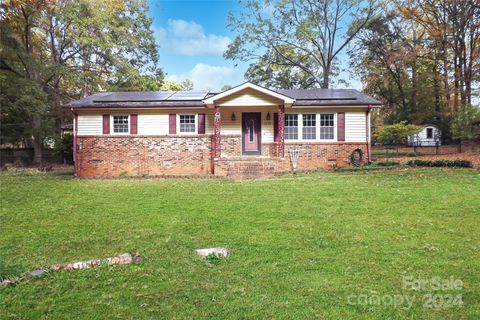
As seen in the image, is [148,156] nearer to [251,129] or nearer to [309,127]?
[251,129]

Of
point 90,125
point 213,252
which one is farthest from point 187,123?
point 213,252

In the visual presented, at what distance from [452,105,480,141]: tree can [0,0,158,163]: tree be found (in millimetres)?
23259

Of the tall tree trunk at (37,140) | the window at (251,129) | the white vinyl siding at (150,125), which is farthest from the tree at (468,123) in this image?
the tall tree trunk at (37,140)

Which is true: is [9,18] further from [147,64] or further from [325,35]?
[325,35]

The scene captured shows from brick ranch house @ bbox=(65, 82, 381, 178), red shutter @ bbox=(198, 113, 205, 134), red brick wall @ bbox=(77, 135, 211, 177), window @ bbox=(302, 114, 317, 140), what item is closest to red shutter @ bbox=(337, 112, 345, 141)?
brick ranch house @ bbox=(65, 82, 381, 178)

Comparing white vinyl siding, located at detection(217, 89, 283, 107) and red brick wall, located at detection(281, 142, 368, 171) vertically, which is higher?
white vinyl siding, located at detection(217, 89, 283, 107)

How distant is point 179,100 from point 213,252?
12.6 meters

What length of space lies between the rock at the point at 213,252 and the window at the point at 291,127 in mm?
11635

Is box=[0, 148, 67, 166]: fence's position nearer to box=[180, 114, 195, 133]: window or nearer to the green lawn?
box=[180, 114, 195, 133]: window

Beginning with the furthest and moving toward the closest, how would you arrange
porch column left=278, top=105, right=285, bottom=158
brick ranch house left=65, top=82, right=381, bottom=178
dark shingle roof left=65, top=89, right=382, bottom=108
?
dark shingle roof left=65, top=89, right=382, bottom=108, brick ranch house left=65, top=82, right=381, bottom=178, porch column left=278, top=105, right=285, bottom=158

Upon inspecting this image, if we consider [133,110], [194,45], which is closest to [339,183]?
[133,110]

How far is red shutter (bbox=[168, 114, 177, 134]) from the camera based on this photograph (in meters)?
15.4

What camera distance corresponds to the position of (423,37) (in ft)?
90.5

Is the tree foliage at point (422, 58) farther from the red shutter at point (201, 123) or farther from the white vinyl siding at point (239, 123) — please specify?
the red shutter at point (201, 123)
